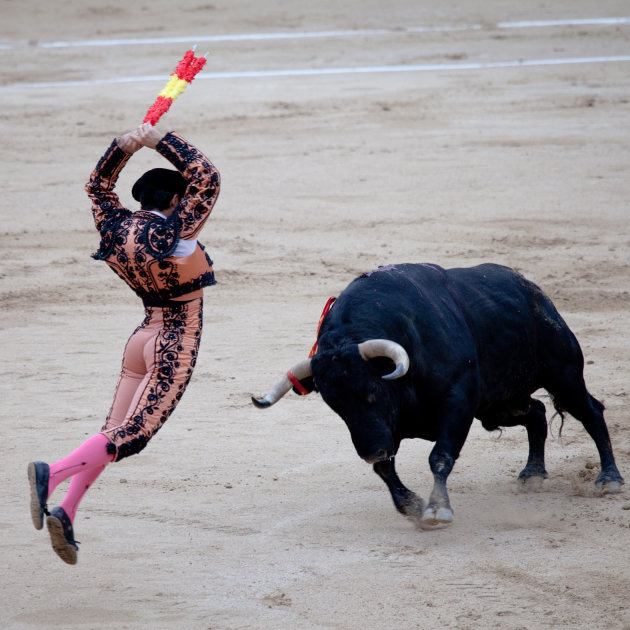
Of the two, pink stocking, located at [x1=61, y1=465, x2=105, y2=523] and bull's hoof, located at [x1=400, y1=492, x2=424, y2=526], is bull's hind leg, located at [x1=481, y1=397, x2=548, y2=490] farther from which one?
pink stocking, located at [x1=61, y1=465, x2=105, y2=523]

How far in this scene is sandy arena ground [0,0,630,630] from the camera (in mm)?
4727

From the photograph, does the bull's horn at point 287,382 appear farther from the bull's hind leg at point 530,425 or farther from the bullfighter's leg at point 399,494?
the bull's hind leg at point 530,425

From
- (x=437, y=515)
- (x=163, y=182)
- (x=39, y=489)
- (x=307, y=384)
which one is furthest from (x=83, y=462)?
(x=437, y=515)

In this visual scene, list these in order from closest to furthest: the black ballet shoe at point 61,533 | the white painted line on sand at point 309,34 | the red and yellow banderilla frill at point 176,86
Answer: the black ballet shoe at point 61,533, the red and yellow banderilla frill at point 176,86, the white painted line on sand at point 309,34

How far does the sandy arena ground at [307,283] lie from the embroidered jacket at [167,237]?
4.27ft

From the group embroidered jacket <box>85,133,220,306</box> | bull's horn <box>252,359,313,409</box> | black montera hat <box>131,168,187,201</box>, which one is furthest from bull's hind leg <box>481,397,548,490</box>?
black montera hat <box>131,168,187,201</box>

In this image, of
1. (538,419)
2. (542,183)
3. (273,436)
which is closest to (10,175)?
(542,183)

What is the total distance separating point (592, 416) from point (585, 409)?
0.06 meters

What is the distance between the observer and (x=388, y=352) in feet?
15.7

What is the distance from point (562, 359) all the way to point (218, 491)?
2.02m

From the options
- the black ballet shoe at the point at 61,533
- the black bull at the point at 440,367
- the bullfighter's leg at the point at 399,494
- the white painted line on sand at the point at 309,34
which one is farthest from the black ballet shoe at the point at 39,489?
the white painted line on sand at the point at 309,34

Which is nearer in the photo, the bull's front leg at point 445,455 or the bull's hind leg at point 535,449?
the bull's front leg at point 445,455

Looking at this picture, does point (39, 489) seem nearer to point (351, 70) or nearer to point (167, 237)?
point (167, 237)

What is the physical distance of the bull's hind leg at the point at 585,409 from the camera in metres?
5.77
